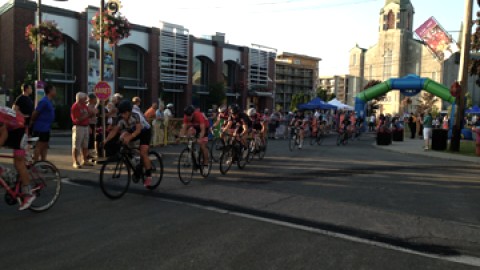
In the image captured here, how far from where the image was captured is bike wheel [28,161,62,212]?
6105 mm

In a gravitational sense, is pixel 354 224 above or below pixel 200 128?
below

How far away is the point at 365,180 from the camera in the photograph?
396 inches

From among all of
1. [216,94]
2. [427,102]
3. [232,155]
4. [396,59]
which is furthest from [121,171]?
[396,59]

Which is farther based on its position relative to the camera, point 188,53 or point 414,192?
point 188,53

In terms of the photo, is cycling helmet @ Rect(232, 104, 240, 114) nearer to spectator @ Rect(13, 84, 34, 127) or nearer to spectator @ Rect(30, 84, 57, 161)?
spectator @ Rect(30, 84, 57, 161)

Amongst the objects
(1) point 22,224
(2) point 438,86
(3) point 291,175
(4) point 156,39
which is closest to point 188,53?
(4) point 156,39

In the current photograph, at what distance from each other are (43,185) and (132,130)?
6.08ft

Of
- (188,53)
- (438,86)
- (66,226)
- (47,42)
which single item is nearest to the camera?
(66,226)

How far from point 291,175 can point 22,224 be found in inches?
257

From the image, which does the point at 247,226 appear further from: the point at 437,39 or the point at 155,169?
the point at 437,39

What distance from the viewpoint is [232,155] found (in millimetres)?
10891

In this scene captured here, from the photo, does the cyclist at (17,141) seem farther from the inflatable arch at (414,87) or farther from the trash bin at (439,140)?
the inflatable arch at (414,87)

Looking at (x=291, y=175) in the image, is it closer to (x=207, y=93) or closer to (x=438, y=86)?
(x=438, y=86)

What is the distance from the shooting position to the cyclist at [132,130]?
7.35 m
